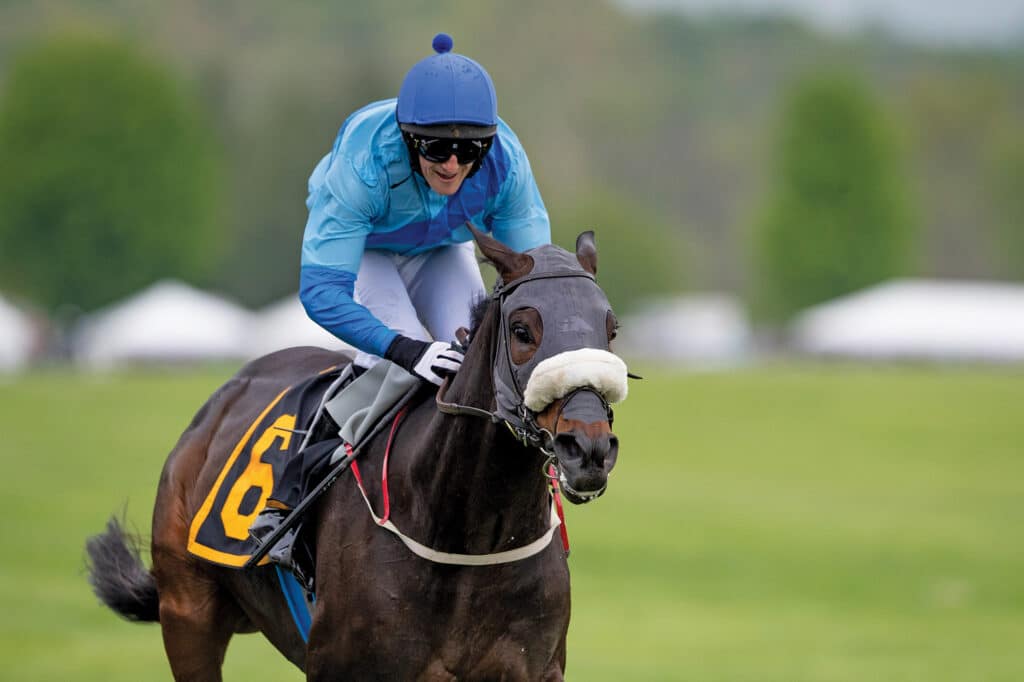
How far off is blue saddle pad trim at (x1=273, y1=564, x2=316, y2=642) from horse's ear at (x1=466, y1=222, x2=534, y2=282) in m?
1.82

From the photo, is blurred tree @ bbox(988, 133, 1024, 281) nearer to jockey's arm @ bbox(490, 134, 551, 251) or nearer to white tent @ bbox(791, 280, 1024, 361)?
white tent @ bbox(791, 280, 1024, 361)

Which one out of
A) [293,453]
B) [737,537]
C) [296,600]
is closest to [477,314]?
[293,453]

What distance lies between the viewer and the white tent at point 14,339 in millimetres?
65375

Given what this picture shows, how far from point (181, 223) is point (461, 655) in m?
68.2

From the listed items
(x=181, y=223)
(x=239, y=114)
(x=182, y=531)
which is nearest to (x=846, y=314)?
(x=181, y=223)

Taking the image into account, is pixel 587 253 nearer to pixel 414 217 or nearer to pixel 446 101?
pixel 446 101

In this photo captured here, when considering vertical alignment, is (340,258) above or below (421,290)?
below

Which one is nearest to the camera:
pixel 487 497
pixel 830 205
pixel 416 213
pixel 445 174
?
pixel 487 497

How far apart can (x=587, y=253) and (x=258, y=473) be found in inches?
81.4

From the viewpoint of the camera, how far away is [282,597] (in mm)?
5930

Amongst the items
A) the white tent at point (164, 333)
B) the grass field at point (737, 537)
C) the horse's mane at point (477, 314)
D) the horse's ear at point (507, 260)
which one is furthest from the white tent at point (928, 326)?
the horse's ear at point (507, 260)

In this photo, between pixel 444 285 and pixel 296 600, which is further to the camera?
pixel 444 285

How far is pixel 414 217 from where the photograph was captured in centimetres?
570

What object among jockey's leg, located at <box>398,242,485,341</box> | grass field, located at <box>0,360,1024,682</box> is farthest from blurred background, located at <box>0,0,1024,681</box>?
jockey's leg, located at <box>398,242,485,341</box>
